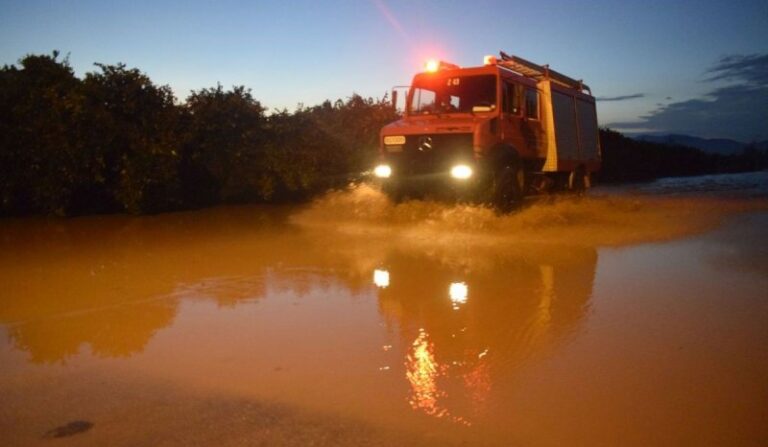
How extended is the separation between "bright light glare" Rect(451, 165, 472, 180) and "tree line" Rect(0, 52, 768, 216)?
544cm

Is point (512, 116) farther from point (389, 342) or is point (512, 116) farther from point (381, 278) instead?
point (389, 342)

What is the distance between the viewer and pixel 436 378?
3703 mm

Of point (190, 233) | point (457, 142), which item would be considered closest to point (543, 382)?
point (457, 142)

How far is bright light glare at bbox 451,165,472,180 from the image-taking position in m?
10.6

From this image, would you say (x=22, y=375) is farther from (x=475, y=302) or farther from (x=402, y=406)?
(x=475, y=302)

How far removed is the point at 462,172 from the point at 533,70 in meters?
4.47

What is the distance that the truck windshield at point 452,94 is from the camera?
37.6 ft

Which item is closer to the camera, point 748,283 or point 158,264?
point 748,283

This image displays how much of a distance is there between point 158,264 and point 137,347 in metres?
3.47

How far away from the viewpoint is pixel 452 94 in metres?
11.8

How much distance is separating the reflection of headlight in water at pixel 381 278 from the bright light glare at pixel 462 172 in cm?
409

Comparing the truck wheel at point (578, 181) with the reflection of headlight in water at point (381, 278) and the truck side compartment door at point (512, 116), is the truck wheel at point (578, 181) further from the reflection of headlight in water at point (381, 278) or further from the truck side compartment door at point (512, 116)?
the reflection of headlight in water at point (381, 278)

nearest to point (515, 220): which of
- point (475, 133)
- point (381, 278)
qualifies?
point (475, 133)

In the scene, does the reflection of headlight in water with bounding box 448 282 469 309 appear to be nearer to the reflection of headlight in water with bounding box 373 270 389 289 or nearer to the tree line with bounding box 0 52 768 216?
the reflection of headlight in water with bounding box 373 270 389 289
